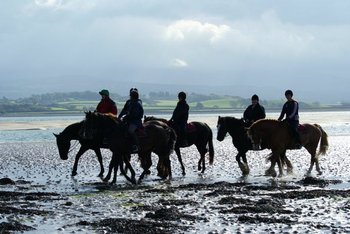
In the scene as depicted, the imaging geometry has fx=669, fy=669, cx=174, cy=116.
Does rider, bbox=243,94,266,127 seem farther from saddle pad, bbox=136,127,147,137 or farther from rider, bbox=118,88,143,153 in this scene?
rider, bbox=118,88,143,153

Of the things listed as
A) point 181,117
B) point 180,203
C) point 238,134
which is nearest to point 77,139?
point 181,117

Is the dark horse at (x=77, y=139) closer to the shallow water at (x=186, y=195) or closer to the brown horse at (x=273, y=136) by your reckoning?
the shallow water at (x=186, y=195)

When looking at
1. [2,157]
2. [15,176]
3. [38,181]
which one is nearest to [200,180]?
[38,181]

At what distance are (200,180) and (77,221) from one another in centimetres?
844

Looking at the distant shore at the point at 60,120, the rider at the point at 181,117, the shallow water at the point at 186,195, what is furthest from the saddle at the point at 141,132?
the distant shore at the point at 60,120

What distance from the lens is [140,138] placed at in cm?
2003

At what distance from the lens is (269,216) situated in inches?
510

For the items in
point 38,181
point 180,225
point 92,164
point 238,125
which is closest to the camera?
point 180,225

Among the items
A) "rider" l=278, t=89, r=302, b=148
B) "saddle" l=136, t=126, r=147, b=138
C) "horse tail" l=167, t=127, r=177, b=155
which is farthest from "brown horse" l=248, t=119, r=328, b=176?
"saddle" l=136, t=126, r=147, b=138

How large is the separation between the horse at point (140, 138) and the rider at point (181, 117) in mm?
1554

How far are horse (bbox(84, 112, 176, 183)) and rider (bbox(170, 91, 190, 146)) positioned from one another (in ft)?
5.10

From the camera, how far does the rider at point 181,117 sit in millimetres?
22516

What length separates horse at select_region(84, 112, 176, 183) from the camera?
19672 millimetres

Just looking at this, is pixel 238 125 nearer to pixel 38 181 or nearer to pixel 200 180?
pixel 200 180
